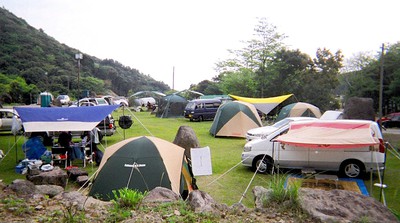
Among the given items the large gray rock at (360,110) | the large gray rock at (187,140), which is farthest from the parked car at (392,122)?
the large gray rock at (187,140)

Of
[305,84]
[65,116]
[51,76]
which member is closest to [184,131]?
[65,116]

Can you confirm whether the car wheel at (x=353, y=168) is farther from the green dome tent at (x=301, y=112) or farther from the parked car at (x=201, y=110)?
the parked car at (x=201, y=110)

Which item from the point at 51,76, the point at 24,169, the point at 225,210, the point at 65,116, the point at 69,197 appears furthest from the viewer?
the point at 51,76

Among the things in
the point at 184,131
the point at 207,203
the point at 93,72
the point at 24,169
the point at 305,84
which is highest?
the point at 93,72

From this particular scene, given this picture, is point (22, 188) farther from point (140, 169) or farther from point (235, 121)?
point (235, 121)

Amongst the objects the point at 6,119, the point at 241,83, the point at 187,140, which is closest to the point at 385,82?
the point at 241,83

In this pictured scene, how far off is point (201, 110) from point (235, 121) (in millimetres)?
8173

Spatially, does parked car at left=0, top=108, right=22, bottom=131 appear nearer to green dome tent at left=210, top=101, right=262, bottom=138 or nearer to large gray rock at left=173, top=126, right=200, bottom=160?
green dome tent at left=210, top=101, right=262, bottom=138

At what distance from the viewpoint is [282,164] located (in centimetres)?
852

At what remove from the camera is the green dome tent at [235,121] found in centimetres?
1517

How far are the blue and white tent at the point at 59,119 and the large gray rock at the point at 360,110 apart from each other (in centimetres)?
1109

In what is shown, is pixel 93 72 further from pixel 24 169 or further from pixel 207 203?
pixel 207 203

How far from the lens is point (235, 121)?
600 inches

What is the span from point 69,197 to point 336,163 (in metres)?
6.71
